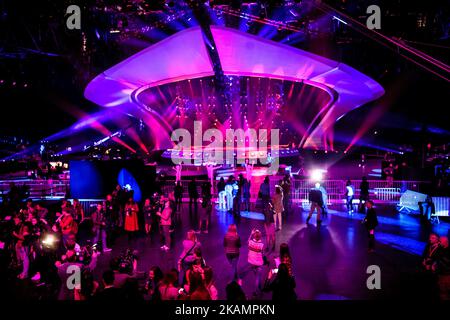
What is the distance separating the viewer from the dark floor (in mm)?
6605

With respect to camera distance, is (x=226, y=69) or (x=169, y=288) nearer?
(x=169, y=288)

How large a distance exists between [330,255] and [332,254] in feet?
0.36

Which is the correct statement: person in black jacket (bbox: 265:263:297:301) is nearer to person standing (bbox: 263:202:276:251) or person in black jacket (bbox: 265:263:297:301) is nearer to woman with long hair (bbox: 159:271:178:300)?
woman with long hair (bbox: 159:271:178:300)

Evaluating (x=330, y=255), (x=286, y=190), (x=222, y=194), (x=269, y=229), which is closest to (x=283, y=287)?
(x=269, y=229)

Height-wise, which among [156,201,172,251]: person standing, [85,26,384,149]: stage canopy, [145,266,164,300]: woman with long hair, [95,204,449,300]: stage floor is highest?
[85,26,384,149]: stage canopy

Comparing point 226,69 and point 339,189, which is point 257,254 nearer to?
point 339,189

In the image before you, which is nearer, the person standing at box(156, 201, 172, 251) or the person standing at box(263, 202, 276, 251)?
the person standing at box(263, 202, 276, 251)

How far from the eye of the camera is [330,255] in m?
8.59

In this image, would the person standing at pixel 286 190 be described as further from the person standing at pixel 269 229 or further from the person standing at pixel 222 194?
the person standing at pixel 269 229

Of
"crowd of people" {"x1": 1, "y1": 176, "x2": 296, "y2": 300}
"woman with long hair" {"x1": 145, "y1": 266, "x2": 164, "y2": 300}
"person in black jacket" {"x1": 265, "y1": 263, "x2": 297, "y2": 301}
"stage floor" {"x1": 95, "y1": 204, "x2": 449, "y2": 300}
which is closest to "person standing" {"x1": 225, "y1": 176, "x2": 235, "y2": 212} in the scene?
"stage floor" {"x1": 95, "y1": 204, "x2": 449, "y2": 300}

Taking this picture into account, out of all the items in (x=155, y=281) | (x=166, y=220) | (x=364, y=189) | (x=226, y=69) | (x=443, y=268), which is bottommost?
(x=155, y=281)

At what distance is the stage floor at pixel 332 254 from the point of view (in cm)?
661
